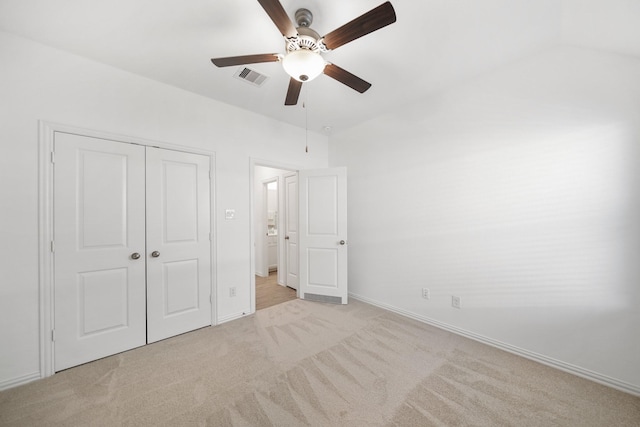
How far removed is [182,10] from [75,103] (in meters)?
1.36


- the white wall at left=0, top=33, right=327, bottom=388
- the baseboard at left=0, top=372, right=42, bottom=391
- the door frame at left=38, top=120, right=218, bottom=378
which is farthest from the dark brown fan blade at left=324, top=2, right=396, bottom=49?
the baseboard at left=0, top=372, right=42, bottom=391

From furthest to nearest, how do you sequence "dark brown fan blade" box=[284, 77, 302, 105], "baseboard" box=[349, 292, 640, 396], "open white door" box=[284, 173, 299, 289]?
"open white door" box=[284, 173, 299, 289]
"dark brown fan blade" box=[284, 77, 302, 105]
"baseboard" box=[349, 292, 640, 396]

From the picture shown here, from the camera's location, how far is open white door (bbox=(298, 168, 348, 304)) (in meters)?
3.56

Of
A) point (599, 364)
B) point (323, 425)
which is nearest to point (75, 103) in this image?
point (323, 425)

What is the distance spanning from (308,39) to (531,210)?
7.81 feet

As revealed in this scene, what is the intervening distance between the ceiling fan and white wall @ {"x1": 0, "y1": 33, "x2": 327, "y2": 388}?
1.32 meters

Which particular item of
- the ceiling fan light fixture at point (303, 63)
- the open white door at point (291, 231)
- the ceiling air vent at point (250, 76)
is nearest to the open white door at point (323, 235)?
the open white door at point (291, 231)

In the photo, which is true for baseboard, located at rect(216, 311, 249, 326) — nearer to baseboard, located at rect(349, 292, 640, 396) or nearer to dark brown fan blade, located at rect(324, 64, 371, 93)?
baseboard, located at rect(349, 292, 640, 396)

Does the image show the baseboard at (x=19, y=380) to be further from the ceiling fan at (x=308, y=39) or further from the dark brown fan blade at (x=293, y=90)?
the dark brown fan blade at (x=293, y=90)

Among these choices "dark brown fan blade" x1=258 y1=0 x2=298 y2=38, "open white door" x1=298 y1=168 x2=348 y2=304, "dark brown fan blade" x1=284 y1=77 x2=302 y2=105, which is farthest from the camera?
"open white door" x1=298 y1=168 x2=348 y2=304

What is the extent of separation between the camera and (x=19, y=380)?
185cm

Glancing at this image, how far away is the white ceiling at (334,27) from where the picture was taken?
162 cm

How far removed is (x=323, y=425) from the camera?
1485mm

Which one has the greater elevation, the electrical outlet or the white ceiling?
the white ceiling
